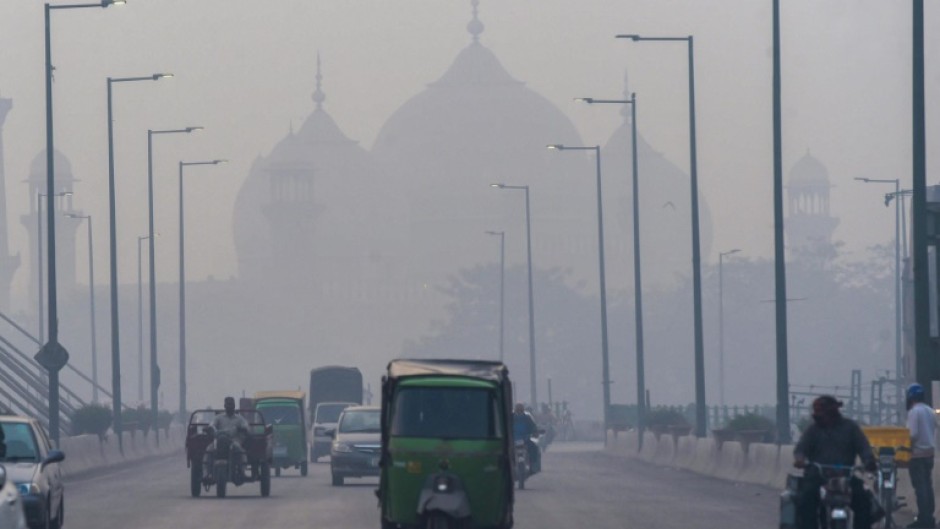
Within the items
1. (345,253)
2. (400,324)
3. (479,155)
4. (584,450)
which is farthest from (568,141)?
(584,450)

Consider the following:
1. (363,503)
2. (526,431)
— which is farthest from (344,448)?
(363,503)

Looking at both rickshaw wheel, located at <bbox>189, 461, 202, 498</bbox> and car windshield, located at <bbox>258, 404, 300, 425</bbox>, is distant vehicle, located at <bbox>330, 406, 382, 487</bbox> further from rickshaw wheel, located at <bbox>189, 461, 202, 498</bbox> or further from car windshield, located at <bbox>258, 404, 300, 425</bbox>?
car windshield, located at <bbox>258, 404, 300, 425</bbox>

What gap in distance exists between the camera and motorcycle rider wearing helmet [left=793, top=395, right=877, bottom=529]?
57.9ft

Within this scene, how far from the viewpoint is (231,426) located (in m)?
32.1

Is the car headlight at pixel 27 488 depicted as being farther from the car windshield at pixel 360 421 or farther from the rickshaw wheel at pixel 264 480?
the car windshield at pixel 360 421

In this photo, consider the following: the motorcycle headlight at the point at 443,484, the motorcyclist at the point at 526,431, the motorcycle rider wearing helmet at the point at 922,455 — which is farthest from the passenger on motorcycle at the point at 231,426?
the motorcycle headlight at the point at 443,484

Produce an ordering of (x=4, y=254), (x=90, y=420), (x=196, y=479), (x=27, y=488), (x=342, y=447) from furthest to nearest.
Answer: (x=4, y=254) → (x=90, y=420) → (x=342, y=447) → (x=196, y=479) → (x=27, y=488)

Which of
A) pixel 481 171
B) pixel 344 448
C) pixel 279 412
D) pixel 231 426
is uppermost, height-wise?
pixel 481 171

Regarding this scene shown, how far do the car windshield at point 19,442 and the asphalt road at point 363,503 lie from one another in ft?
11.3

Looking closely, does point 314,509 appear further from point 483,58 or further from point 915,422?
point 483,58

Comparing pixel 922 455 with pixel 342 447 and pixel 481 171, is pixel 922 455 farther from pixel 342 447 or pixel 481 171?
pixel 481 171

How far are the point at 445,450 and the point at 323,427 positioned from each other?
34.0m

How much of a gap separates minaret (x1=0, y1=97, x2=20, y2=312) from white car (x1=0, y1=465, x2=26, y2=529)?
145 m

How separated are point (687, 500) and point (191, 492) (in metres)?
6.99
